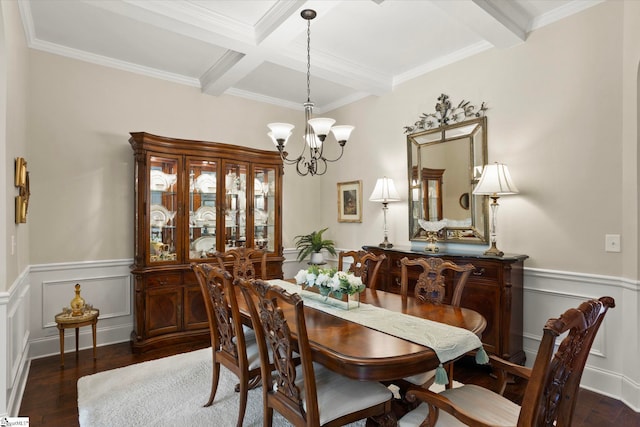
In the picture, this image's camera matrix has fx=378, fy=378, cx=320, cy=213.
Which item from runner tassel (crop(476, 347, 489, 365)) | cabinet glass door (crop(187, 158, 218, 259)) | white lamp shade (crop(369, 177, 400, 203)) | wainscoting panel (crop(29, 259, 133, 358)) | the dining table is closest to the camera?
the dining table

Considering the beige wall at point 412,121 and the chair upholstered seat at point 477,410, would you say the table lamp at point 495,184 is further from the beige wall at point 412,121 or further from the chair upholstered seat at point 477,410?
the chair upholstered seat at point 477,410

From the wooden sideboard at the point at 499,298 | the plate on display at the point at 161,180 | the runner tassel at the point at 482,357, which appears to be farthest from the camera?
the plate on display at the point at 161,180

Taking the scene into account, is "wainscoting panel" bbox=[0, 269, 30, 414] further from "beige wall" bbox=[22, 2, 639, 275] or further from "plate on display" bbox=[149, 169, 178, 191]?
"plate on display" bbox=[149, 169, 178, 191]

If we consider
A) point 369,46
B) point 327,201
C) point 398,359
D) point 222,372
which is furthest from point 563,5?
point 222,372

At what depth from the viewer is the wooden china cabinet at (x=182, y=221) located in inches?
144

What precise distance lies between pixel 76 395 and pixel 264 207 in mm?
2494

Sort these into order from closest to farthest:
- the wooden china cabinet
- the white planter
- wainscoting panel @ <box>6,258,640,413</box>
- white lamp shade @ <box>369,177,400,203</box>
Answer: wainscoting panel @ <box>6,258,640,413</box> → the wooden china cabinet → white lamp shade @ <box>369,177,400,203</box> → the white planter

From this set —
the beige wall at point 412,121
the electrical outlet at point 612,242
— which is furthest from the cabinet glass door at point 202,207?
the electrical outlet at point 612,242

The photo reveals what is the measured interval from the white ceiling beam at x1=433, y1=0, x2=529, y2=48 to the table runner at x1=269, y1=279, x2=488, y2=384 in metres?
2.13

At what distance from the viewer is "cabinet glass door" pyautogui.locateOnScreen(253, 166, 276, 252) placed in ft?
14.4

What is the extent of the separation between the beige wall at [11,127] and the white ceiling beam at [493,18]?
273 centimetres

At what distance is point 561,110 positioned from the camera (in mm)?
2980

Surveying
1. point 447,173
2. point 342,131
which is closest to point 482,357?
point 342,131

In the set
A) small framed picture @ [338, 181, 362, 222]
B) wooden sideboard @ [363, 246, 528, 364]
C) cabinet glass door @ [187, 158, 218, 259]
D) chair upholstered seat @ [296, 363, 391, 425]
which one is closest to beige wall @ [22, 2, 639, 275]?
small framed picture @ [338, 181, 362, 222]
